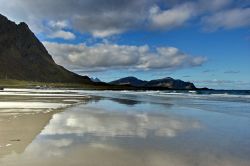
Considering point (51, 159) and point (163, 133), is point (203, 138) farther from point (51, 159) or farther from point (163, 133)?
point (51, 159)

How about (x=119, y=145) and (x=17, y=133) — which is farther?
(x=17, y=133)

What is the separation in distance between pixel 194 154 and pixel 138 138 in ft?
10.9

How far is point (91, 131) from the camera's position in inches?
596

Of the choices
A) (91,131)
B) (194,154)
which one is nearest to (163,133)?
(91,131)

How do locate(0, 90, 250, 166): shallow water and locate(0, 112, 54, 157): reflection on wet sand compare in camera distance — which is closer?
locate(0, 90, 250, 166): shallow water

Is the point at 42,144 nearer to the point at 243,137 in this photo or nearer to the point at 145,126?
the point at 145,126

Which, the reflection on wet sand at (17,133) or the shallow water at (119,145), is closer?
the shallow water at (119,145)

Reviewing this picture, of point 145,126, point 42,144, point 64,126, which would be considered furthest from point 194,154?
point 64,126

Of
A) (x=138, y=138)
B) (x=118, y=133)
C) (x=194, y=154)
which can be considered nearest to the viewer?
(x=194, y=154)

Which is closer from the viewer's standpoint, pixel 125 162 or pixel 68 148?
pixel 125 162

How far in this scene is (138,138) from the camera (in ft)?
44.2

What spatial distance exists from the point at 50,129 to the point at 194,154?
24.9 feet

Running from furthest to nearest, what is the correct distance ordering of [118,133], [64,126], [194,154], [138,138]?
[64,126]
[118,133]
[138,138]
[194,154]

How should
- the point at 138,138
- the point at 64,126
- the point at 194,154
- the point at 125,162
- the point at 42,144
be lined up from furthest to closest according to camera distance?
the point at 64,126
the point at 138,138
the point at 42,144
the point at 194,154
the point at 125,162
